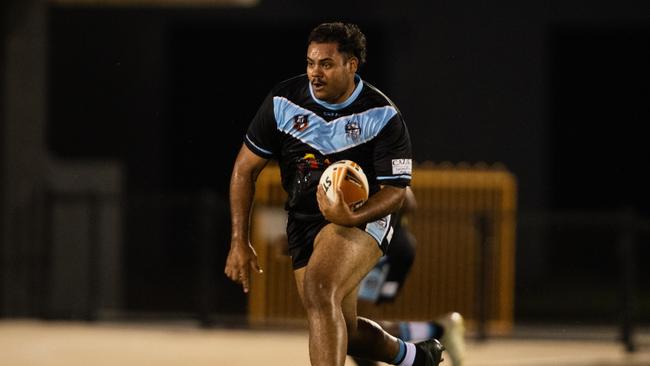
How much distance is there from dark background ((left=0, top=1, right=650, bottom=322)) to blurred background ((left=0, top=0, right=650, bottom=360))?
0.10 ft

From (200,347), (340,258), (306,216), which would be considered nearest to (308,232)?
(306,216)

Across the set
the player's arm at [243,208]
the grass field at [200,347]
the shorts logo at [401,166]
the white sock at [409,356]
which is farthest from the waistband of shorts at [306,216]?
the grass field at [200,347]

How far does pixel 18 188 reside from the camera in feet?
53.4

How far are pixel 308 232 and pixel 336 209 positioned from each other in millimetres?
494

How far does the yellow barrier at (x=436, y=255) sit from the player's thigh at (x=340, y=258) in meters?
7.77

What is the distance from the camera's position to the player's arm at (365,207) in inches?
323

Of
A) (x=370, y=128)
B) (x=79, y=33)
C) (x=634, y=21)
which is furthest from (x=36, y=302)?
(x=634, y=21)

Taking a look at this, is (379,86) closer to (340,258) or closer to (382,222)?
(382,222)

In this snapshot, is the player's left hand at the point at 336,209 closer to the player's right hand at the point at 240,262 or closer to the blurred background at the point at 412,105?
the player's right hand at the point at 240,262

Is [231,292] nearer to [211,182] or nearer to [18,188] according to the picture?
[211,182]

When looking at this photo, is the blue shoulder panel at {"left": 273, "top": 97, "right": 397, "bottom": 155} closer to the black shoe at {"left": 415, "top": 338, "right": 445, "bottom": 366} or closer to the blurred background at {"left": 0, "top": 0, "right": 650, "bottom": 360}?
the black shoe at {"left": 415, "top": 338, "right": 445, "bottom": 366}

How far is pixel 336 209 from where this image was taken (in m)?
8.20

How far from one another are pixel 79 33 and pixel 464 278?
41.3 feet

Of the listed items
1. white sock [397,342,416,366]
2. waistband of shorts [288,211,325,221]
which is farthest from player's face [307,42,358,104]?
white sock [397,342,416,366]
